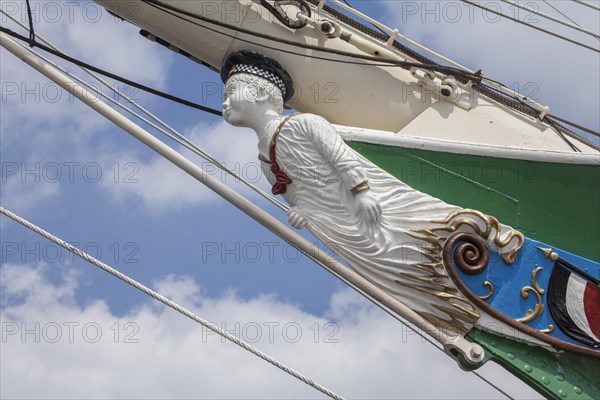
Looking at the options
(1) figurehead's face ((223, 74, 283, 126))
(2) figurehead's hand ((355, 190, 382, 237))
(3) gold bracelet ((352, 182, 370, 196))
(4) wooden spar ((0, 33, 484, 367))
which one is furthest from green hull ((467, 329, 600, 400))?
(1) figurehead's face ((223, 74, 283, 126))

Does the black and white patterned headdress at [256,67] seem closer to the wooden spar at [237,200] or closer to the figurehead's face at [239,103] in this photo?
the figurehead's face at [239,103]

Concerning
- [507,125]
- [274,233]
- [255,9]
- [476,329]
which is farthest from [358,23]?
[476,329]

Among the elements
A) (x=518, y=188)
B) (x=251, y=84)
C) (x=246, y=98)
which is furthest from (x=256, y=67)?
(x=518, y=188)

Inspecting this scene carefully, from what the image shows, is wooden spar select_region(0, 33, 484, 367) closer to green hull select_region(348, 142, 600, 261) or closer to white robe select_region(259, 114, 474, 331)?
white robe select_region(259, 114, 474, 331)

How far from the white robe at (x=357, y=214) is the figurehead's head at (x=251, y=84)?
16 cm

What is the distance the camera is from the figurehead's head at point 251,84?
5.68 metres

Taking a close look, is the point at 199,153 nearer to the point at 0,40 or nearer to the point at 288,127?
the point at 288,127

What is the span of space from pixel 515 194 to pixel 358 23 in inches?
52.8

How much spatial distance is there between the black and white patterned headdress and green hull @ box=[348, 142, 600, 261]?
52cm

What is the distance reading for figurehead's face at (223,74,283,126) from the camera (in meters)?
5.67

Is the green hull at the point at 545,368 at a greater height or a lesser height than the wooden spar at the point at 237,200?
lesser

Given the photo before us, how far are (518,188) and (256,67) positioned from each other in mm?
1477

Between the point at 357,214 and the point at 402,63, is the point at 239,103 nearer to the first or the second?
the point at 357,214

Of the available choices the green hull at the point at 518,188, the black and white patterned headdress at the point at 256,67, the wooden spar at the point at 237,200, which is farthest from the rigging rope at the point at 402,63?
the wooden spar at the point at 237,200
